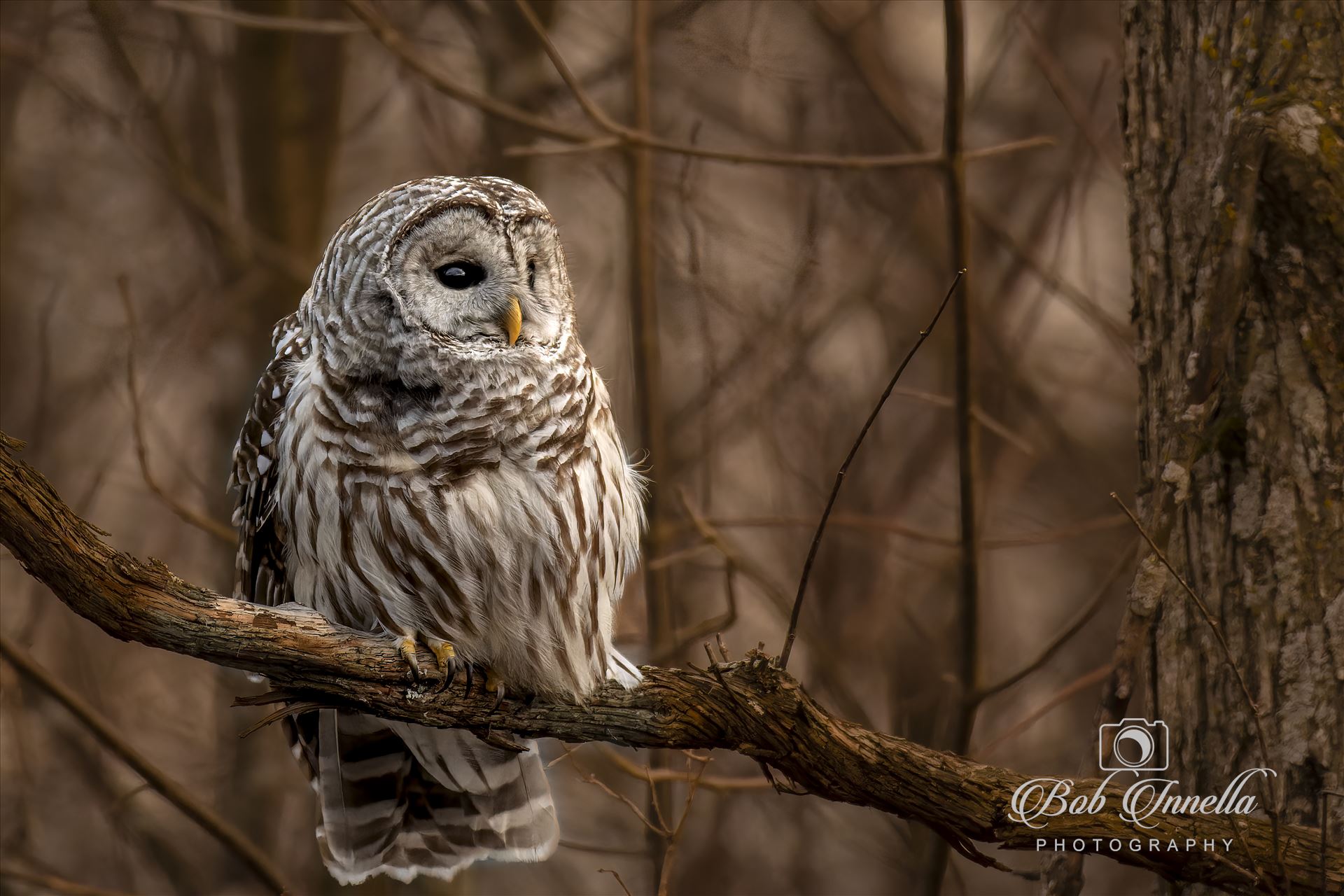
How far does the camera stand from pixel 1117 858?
301cm

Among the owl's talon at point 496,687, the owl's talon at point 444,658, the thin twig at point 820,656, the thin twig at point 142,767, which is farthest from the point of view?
the thin twig at point 820,656

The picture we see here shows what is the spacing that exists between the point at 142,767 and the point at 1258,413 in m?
3.36

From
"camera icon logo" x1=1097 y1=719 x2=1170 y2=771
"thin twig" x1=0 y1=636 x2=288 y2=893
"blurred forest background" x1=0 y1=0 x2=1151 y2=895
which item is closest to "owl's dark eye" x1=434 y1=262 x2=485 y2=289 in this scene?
"thin twig" x1=0 y1=636 x2=288 y2=893

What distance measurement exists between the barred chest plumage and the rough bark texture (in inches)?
58.2

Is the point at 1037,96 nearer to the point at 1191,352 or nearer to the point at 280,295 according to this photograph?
the point at 280,295

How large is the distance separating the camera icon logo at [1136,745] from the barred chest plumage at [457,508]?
4.46ft

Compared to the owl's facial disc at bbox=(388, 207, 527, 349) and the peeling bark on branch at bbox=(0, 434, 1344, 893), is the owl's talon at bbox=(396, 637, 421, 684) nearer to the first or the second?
the peeling bark on branch at bbox=(0, 434, 1344, 893)

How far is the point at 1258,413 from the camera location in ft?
10.3

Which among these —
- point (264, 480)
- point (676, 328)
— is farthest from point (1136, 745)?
point (676, 328)

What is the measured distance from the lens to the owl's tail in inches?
152

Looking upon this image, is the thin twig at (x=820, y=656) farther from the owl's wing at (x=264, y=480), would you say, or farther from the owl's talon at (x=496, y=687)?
the owl's wing at (x=264, y=480)

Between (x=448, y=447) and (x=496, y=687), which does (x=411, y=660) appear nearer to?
(x=496, y=687)

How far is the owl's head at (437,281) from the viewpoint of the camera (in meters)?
3.27

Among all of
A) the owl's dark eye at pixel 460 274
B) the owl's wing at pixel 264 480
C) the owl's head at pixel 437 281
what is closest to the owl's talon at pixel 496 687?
the owl's wing at pixel 264 480
